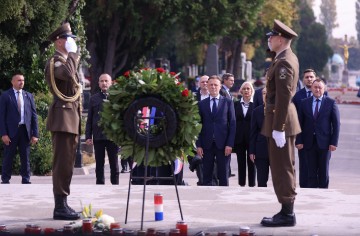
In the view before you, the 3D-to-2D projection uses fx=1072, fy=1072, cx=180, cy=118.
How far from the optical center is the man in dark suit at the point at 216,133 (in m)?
17.1

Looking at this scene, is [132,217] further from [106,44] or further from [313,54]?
[313,54]

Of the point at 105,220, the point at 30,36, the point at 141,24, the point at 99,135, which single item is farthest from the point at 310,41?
the point at 105,220

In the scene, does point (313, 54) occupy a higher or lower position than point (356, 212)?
higher

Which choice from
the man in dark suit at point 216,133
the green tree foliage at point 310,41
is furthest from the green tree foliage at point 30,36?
the green tree foliage at point 310,41

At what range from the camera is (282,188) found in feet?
38.4

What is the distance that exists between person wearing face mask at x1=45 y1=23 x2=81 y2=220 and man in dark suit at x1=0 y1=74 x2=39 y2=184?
5877mm

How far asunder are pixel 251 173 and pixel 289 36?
6.70 m

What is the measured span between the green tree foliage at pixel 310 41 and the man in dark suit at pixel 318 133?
12998 cm

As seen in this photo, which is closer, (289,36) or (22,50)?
(289,36)

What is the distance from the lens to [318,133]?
1655 centimetres

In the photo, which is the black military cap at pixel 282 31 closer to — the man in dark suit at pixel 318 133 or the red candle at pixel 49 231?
the red candle at pixel 49 231

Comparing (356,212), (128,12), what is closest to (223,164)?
(356,212)

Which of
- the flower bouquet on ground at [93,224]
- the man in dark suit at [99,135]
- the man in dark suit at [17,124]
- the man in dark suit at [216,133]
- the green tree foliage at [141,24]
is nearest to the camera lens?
the flower bouquet on ground at [93,224]

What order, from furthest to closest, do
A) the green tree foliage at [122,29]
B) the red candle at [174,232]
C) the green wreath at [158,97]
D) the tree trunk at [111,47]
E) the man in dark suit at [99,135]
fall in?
the tree trunk at [111,47] → the green tree foliage at [122,29] → the man in dark suit at [99,135] → the green wreath at [158,97] → the red candle at [174,232]
